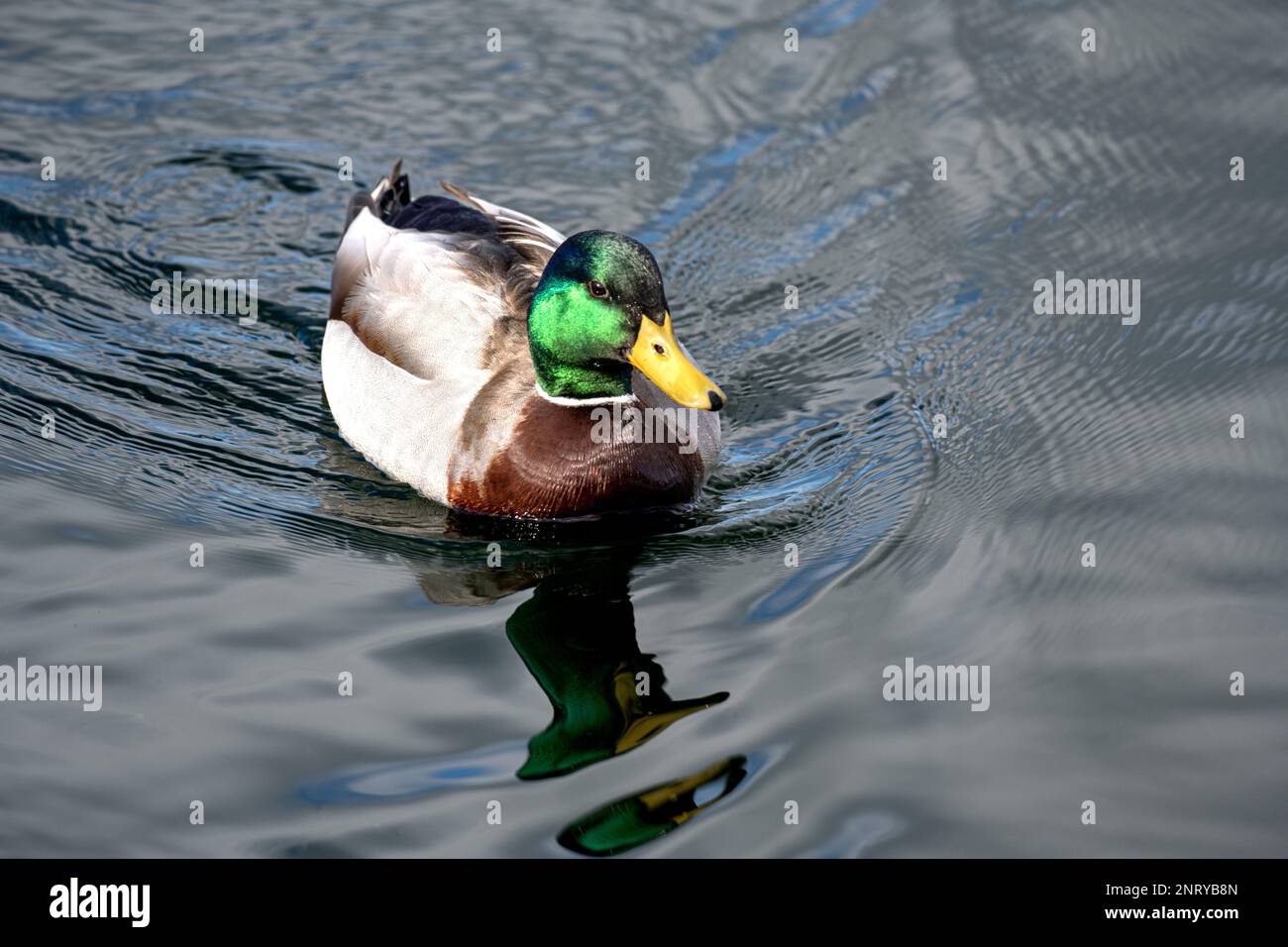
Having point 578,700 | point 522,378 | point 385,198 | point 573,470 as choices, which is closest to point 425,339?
point 522,378

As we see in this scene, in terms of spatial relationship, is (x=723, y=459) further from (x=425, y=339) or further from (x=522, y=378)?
(x=425, y=339)

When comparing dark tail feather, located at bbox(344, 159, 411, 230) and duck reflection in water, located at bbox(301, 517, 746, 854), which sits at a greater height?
dark tail feather, located at bbox(344, 159, 411, 230)

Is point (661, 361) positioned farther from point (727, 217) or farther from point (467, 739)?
point (727, 217)

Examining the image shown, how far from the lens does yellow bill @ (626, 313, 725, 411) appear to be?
234 inches

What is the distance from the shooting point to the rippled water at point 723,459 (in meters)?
4.90

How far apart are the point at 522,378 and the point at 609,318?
716 mm

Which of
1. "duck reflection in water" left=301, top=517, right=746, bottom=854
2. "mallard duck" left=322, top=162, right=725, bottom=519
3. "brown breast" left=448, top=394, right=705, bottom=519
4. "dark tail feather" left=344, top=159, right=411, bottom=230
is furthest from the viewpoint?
"dark tail feather" left=344, top=159, right=411, bottom=230

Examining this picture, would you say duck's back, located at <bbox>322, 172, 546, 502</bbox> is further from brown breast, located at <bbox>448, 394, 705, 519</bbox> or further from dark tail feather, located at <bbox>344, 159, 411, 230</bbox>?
dark tail feather, located at <bbox>344, 159, 411, 230</bbox>

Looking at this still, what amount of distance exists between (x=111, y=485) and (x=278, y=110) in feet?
14.5

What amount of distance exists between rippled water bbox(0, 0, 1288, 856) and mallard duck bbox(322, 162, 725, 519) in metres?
0.19

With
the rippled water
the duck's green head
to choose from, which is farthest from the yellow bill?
the rippled water

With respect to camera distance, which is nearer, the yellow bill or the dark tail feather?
the yellow bill

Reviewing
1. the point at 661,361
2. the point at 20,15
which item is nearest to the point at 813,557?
the point at 661,361

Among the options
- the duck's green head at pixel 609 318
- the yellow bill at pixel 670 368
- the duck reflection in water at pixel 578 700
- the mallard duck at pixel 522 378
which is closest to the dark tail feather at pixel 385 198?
the mallard duck at pixel 522 378
